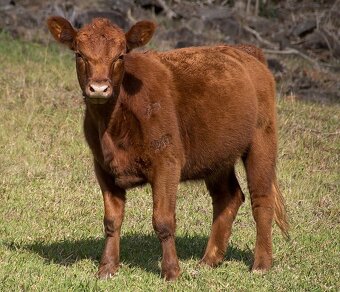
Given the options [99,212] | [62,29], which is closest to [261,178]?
[99,212]

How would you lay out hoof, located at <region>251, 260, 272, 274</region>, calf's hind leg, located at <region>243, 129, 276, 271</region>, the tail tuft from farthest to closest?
the tail tuft → calf's hind leg, located at <region>243, 129, 276, 271</region> → hoof, located at <region>251, 260, 272, 274</region>

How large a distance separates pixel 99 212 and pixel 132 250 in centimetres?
126

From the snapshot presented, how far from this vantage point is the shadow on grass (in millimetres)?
7930

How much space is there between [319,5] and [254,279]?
17.7 meters

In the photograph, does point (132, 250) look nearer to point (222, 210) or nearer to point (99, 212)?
point (222, 210)

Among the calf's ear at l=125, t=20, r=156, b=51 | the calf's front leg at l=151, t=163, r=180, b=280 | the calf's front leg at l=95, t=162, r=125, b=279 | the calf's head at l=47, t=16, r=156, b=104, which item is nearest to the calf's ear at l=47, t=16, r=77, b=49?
the calf's head at l=47, t=16, r=156, b=104

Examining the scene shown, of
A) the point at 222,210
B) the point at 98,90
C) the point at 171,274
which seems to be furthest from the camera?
the point at 222,210

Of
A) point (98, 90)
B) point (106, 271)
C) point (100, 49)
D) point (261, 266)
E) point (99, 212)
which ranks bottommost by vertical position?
point (99, 212)

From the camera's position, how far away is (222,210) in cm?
854

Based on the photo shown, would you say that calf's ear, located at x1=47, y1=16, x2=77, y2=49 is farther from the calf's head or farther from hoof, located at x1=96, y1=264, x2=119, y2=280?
hoof, located at x1=96, y1=264, x2=119, y2=280

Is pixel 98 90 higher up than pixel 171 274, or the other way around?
pixel 98 90

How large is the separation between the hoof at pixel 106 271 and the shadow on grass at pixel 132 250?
29 cm

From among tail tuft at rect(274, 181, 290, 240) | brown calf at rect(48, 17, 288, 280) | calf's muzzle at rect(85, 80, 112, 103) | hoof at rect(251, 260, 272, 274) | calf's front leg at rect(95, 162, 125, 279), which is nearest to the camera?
calf's muzzle at rect(85, 80, 112, 103)

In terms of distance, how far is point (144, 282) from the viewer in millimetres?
7191
